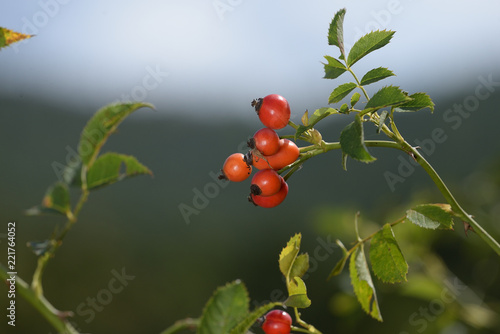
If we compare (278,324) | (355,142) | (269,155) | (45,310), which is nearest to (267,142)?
(269,155)

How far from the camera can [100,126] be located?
1.82ft

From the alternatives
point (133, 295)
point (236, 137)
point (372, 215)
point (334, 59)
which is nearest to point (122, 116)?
point (334, 59)

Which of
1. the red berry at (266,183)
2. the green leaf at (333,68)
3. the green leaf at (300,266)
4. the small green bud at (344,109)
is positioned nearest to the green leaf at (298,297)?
the green leaf at (300,266)

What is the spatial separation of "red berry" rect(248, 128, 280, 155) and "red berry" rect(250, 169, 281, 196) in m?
0.03

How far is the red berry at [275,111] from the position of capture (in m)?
0.68

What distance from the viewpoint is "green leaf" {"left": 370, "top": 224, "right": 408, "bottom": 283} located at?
71 centimetres

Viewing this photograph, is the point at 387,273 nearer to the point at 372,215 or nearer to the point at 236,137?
the point at 372,215

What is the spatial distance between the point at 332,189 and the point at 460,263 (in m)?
2.62

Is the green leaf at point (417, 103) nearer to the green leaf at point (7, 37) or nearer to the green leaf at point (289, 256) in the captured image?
the green leaf at point (289, 256)

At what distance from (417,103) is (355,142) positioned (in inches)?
6.4

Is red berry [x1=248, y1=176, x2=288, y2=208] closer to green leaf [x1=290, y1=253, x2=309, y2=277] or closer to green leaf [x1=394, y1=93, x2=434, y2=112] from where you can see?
green leaf [x1=290, y1=253, x2=309, y2=277]

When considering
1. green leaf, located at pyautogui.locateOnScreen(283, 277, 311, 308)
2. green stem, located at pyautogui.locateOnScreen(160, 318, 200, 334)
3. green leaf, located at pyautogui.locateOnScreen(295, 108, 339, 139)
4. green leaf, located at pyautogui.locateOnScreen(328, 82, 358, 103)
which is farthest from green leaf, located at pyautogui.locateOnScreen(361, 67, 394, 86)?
green stem, located at pyautogui.locateOnScreen(160, 318, 200, 334)

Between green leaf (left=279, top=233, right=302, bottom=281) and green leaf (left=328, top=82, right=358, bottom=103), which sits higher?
green leaf (left=328, top=82, right=358, bottom=103)

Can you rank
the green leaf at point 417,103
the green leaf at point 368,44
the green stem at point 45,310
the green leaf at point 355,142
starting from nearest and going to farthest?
1. the green stem at point 45,310
2. the green leaf at point 355,142
3. the green leaf at point 417,103
4. the green leaf at point 368,44
